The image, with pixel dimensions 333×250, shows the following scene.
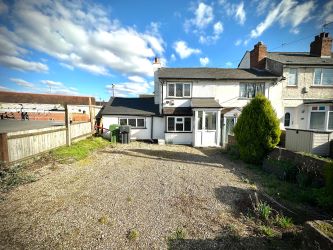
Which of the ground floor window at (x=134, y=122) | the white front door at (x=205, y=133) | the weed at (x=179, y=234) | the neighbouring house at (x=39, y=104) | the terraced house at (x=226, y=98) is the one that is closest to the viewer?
the weed at (x=179, y=234)

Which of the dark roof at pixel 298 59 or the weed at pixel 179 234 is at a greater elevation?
the dark roof at pixel 298 59

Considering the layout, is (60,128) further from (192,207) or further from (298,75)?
(298,75)

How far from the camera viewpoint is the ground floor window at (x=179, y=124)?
15422 mm

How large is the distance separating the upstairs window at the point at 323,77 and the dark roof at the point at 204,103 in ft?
32.5

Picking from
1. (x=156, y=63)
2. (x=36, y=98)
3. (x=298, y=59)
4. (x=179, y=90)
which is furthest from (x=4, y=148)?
(x=36, y=98)

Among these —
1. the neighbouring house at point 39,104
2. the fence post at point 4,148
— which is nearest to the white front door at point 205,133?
the fence post at point 4,148

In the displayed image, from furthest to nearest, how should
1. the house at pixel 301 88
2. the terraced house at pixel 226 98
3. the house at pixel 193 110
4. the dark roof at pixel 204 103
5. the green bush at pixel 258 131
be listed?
the house at pixel 301 88 → the terraced house at pixel 226 98 → the house at pixel 193 110 → the dark roof at pixel 204 103 → the green bush at pixel 258 131

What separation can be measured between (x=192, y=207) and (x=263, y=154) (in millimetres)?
6141

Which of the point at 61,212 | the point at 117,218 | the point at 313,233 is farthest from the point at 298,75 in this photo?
the point at 61,212

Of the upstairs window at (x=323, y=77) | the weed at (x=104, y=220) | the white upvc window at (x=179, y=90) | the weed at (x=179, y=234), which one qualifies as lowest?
the weed at (x=179, y=234)

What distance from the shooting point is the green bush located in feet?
28.1

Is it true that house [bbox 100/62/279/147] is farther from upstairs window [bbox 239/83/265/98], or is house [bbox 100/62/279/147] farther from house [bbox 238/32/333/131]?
house [bbox 238/32/333/131]

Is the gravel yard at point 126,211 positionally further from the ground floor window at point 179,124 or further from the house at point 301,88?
the house at point 301,88

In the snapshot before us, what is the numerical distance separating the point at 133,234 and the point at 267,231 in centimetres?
301
